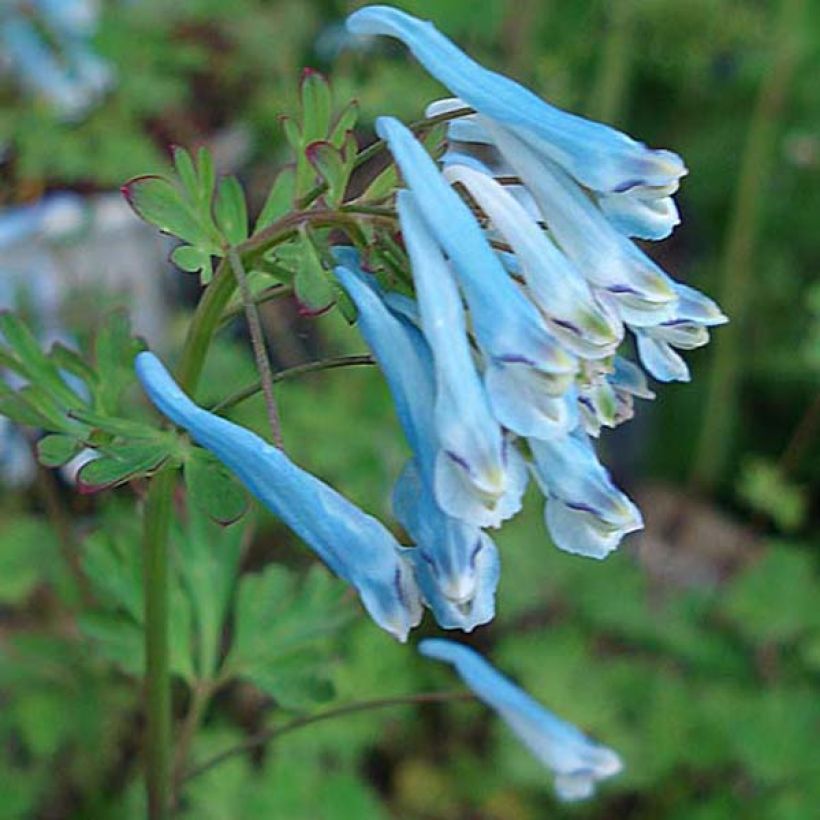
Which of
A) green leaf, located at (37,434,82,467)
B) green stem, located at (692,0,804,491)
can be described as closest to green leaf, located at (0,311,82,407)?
green leaf, located at (37,434,82,467)

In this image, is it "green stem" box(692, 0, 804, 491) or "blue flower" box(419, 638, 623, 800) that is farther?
"green stem" box(692, 0, 804, 491)

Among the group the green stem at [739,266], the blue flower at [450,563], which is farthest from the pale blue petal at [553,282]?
the green stem at [739,266]

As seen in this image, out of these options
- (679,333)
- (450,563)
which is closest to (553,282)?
(679,333)

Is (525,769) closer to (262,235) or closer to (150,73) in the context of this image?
(262,235)

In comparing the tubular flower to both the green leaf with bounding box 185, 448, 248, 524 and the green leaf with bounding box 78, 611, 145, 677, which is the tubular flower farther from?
the green leaf with bounding box 78, 611, 145, 677

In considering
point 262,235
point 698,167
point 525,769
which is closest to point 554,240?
point 262,235

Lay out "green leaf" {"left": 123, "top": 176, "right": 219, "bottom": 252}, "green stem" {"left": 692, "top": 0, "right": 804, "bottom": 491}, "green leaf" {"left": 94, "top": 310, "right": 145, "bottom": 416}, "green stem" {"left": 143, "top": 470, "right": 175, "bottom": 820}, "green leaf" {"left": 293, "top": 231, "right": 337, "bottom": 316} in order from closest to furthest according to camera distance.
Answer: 1. "green leaf" {"left": 293, "top": 231, "right": 337, "bottom": 316}
2. "green leaf" {"left": 123, "top": 176, "right": 219, "bottom": 252}
3. "green stem" {"left": 143, "top": 470, "right": 175, "bottom": 820}
4. "green leaf" {"left": 94, "top": 310, "right": 145, "bottom": 416}
5. "green stem" {"left": 692, "top": 0, "right": 804, "bottom": 491}
